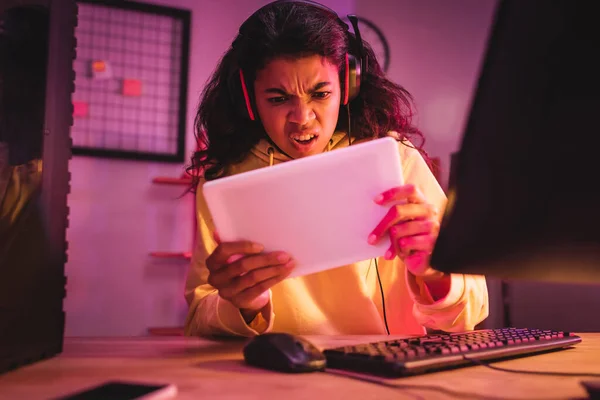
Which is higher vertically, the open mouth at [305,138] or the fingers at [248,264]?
the open mouth at [305,138]

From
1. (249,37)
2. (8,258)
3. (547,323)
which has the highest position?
(249,37)

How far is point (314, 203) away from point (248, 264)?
14cm

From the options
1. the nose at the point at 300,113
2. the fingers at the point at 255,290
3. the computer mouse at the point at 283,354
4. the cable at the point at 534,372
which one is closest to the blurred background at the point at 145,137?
the nose at the point at 300,113

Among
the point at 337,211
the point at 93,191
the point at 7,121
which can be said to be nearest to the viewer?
the point at 7,121

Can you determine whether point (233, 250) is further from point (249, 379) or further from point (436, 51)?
point (436, 51)

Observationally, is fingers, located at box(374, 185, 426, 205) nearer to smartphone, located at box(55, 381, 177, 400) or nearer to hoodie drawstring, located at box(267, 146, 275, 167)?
smartphone, located at box(55, 381, 177, 400)

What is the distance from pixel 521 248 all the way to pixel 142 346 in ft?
1.99

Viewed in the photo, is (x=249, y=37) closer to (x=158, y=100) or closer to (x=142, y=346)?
(x=142, y=346)

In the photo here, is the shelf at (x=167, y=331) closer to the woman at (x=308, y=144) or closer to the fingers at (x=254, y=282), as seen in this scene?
the woman at (x=308, y=144)

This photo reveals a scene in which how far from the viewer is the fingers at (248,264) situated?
845 mm

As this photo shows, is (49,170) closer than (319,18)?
Yes

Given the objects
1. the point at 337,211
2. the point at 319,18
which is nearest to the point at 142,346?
the point at 337,211

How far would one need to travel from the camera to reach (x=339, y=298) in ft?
4.17

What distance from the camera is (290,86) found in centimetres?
117
